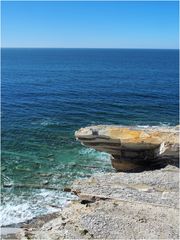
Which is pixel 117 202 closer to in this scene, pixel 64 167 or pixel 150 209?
pixel 150 209

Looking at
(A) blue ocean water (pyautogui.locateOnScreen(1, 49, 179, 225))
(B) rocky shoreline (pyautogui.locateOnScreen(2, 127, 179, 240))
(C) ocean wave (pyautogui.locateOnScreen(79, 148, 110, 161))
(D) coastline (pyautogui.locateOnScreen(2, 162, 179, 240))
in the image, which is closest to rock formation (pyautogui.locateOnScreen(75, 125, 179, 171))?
(B) rocky shoreline (pyautogui.locateOnScreen(2, 127, 179, 240))

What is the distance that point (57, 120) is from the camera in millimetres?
62250

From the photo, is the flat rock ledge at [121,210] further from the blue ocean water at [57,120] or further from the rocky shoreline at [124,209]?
the blue ocean water at [57,120]

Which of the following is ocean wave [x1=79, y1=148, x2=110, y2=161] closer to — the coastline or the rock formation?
the rock formation

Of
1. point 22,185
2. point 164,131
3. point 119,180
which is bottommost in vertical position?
point 22,185

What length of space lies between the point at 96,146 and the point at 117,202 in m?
7.78

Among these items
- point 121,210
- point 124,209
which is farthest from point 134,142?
point 121,210

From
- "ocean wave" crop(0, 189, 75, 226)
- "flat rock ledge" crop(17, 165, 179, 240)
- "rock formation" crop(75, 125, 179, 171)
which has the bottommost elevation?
"ocean wave" crop(0, 189, 75, 226)

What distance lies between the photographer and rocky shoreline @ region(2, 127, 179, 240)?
83.4ft

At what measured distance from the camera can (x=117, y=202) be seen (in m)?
28.3

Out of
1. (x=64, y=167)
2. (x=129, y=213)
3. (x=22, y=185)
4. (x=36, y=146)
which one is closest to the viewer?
(x=129, y=213)

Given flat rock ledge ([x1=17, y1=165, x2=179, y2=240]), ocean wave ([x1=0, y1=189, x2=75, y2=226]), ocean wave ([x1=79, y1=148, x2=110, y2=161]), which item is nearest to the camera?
flat rock ledge ([x1=17, y1=165, x2=179, y2=240])

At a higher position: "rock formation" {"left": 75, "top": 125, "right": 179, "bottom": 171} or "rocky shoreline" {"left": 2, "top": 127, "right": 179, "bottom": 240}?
"rock formation" {"left": 75, "top": 125, "right": 179, "bottom": 171}

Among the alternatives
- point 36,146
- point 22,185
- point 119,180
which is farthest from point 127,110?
point 119,180
